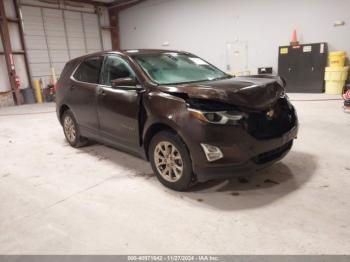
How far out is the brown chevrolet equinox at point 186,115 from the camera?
208 centimetres

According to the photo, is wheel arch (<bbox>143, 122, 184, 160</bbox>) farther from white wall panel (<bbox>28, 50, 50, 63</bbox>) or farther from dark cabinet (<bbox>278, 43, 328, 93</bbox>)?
white wall panel (<bbox>28, 50, 50, 63</bbox>)

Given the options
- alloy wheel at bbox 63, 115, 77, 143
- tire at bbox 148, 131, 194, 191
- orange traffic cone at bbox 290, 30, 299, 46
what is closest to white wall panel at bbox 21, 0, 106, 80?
alloy wheel at bbox 63, 115, 77, 143

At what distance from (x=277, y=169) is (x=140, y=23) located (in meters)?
10.8

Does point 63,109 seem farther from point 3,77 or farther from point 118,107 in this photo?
point 3,77

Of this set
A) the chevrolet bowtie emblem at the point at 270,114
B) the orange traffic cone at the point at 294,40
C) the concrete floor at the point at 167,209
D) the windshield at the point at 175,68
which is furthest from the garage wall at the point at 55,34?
the chevrolet bowtie emblem at the point at 270,114

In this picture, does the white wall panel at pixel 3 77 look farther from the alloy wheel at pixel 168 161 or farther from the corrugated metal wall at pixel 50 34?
the alloy wheel at pixel 168 161

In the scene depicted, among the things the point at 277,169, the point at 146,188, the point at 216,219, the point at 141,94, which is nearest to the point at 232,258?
the point at 216,219

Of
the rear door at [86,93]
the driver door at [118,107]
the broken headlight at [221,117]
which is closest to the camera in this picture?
the broken headlight at [221,117]

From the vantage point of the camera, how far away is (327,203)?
2129 mm

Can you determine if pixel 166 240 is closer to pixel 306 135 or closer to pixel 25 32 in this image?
pixel 306 135

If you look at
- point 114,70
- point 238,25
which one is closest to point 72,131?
point 114,70

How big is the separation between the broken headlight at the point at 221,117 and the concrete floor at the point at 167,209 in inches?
27.6

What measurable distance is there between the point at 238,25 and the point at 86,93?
7.27 m

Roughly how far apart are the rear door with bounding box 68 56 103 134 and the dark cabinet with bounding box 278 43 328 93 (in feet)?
21.6
